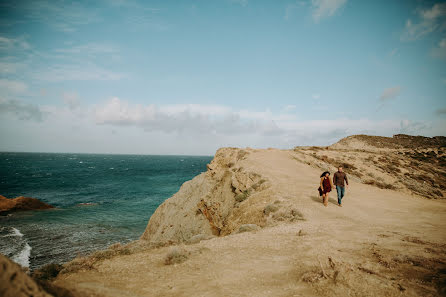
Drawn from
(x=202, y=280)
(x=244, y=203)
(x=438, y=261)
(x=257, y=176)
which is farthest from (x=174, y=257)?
(x=257, y=176)

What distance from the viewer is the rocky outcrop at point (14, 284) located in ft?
7.37

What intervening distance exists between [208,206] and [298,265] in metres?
12.6

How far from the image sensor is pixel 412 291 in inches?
157

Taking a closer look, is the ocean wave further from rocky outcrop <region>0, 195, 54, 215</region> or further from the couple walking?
the couple walking

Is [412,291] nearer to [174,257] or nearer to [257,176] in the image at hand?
[174,257]

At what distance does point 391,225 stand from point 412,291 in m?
6.74

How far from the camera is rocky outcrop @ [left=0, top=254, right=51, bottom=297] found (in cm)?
225

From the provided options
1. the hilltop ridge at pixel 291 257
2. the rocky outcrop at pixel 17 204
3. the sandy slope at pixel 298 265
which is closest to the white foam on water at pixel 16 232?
the rocky outcrop at pixel 17 204

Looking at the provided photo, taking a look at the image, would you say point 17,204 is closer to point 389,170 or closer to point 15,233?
point 15,233

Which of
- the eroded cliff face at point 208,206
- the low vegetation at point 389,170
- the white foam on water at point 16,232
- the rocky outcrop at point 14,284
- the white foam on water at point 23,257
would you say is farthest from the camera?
the low vegetation at point 389,170

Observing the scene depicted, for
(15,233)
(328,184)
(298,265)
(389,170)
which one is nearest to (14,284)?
(298,265)

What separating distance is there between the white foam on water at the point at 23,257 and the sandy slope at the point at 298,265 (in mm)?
16074

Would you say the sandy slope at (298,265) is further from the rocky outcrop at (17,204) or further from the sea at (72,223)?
the rocky outcrop at (17,204)

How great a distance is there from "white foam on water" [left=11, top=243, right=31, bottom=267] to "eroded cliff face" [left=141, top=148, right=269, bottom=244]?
893cm
